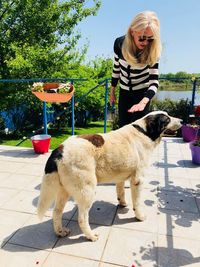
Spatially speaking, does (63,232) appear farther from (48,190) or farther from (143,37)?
(143,37)

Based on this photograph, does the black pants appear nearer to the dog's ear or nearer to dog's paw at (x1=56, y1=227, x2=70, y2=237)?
the dog's ear

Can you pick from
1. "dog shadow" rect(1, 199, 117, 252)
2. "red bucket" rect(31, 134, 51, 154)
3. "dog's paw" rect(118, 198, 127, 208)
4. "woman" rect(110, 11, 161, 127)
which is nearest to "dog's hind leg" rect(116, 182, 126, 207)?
"dog's paw" rect(118, 198, 127, 208)

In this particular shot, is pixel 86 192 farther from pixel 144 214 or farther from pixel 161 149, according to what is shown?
pixel 161 149

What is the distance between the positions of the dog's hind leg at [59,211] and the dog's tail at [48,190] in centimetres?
13

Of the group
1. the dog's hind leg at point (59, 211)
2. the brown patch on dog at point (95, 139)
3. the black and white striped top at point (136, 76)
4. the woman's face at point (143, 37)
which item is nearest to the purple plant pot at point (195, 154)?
the black and white striped top at point (136, 76)

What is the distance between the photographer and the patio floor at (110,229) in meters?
2.54

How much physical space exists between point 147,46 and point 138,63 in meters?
0.24

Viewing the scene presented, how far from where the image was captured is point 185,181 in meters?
4.35

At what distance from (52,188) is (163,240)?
51.7 inches

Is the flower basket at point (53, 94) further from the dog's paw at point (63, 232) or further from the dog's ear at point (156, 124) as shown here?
the dog's paw at point (63, 232)

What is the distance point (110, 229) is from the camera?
302 cm

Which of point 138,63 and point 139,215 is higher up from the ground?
point 138,63

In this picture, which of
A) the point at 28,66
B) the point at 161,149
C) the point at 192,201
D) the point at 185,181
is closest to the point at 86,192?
the point at 192,201

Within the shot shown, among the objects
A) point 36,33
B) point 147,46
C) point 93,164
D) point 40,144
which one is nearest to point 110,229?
point 93,164
